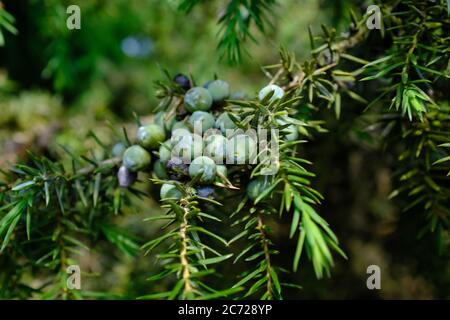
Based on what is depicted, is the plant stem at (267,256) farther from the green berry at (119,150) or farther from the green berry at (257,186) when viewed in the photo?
the green berry at (119,150)

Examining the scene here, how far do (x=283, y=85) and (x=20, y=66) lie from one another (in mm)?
1136

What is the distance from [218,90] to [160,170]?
157 mm

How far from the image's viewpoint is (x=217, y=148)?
0.59m

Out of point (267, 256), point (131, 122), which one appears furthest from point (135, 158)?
point (131, 122)

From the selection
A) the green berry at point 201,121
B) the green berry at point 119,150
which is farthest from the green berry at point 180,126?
the green berry at point 119,150

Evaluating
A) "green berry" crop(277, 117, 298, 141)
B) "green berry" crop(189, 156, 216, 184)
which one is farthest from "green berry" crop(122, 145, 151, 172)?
"green berry" crop(277, 117, 298, 141)

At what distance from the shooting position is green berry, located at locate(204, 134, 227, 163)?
1.93ft

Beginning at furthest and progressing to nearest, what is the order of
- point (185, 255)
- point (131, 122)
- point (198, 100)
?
point (131, 122), point (198, 100), point (185, 255)

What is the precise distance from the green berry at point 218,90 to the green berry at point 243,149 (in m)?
0.14

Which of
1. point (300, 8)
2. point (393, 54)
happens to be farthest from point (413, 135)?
point (300, 8)

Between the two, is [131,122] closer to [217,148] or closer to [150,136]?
[150,136]

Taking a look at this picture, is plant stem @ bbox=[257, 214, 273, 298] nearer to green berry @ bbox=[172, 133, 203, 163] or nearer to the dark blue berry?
green berry @ bbox=[172, 133, 203, 163]

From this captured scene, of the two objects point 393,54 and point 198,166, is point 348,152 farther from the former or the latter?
point 198,166

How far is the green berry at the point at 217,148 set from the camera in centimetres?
59
